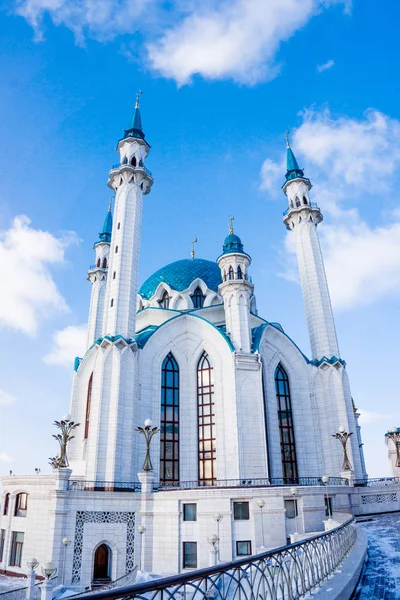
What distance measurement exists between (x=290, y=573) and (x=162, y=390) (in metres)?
21.9

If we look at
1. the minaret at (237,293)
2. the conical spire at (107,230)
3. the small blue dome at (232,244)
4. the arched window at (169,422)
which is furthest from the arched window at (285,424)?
the conical spire at (107,230)

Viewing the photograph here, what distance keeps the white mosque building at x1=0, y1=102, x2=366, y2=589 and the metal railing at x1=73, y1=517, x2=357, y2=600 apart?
30.8 ft

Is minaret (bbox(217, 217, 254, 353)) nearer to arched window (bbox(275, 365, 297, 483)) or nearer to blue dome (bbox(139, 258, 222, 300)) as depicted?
arched window (bbox(275, 365, 297, 483))

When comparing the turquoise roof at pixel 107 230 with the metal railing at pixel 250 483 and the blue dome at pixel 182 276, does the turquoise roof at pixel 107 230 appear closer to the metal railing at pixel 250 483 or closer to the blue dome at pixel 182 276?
the blue dome at pixel 182 276

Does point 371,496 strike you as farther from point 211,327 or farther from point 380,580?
point 380,580

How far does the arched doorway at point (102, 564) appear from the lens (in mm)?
19500

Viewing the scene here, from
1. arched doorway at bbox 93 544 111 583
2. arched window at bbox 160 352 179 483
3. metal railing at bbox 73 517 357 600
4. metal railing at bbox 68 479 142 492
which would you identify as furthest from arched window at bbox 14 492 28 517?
metal railing at bbox 73 517 357 600

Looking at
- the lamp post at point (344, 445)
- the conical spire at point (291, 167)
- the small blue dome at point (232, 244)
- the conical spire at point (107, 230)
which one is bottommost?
the lamp post at point (344, 445)

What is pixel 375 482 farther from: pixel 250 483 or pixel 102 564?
pixel 102 564

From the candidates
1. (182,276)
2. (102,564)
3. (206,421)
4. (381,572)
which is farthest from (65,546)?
(182,276)

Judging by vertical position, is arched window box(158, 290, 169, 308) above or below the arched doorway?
above

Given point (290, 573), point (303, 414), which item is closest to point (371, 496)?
point (303, 414)

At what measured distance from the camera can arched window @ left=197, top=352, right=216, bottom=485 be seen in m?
26.0

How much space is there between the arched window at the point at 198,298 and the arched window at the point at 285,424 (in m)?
9.43
